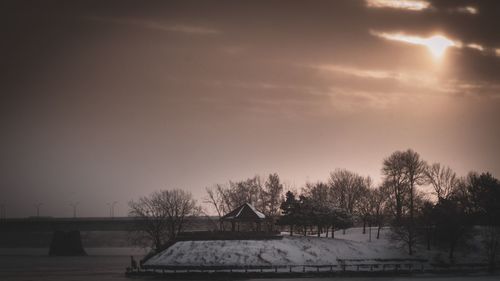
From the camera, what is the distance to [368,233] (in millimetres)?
117875

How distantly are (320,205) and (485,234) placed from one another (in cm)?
2843

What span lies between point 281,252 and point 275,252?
919 mm

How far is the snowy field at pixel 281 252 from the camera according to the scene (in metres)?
93.4

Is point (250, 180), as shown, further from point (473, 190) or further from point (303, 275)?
point (303, 275)

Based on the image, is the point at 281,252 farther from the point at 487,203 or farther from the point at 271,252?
the point at 487,203

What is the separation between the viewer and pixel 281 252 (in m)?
96.3

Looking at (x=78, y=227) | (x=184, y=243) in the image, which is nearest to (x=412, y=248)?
(x=184, y=243)

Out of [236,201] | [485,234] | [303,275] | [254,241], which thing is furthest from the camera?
[236,201]

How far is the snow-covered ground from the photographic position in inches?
3674

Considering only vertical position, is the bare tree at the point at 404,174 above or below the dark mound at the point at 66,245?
above

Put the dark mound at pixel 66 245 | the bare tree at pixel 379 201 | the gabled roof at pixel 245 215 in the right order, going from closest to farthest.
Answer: the gabled roof at pixel 245 215 → the bare tree at pixel 379 201 → the dark mound at pixel 66 245

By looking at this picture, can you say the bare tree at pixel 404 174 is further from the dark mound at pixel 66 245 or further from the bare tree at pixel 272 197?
the dark mound at pixel 66 245

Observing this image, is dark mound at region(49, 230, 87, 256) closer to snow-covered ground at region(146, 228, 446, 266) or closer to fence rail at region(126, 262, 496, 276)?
snow-covered ground at region(146, 228, 446, 266)

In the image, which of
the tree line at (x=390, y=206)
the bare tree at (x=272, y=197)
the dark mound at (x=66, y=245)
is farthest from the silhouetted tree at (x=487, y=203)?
the dark mound at (x=66, y=245)
